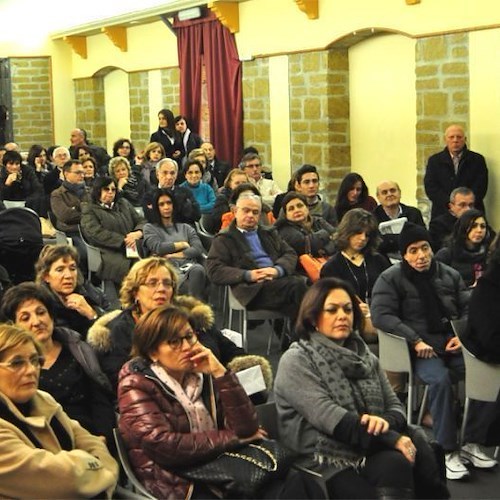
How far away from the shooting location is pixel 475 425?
223 inches

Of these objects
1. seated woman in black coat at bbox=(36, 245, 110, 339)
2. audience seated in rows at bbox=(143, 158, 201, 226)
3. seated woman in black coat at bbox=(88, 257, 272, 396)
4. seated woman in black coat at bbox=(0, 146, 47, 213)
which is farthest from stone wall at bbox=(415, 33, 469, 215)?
seated woman in black coat at bbox=(88, 257, 272, 396)

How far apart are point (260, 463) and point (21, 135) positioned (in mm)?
16259

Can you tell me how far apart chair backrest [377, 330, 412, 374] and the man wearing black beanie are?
0.05 m

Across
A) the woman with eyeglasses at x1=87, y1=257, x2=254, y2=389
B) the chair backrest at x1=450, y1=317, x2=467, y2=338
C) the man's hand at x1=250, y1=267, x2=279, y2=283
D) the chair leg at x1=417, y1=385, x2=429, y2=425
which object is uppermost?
the woman with eyeglasses at x1=87, y1=257, x2=254, y2=389

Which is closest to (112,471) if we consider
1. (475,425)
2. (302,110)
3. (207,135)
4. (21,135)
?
(475,425)

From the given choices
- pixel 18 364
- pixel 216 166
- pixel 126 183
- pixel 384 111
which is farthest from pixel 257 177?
pixel 18 364

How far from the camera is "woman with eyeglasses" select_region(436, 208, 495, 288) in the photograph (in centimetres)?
704

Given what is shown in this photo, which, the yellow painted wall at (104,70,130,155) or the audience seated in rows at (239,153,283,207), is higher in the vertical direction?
the yellow painted wall at (104,70,130,155)

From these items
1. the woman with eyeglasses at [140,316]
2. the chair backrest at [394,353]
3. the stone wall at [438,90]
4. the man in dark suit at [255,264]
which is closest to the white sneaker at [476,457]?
the chair backrest at [394,353]

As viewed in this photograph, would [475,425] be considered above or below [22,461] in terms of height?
below

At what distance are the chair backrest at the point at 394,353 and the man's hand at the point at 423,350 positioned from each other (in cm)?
5

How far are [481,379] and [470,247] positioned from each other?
5.79 feet

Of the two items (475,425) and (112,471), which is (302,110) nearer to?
(475,425)

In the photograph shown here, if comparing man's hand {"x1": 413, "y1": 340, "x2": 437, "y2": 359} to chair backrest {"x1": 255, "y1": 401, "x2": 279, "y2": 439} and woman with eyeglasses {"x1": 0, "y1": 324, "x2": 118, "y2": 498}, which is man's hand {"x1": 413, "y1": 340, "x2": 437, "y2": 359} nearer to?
chair backrest {"x1": 255, "y1": 401, "x2": 279, "y2": 439}
